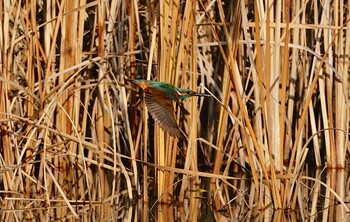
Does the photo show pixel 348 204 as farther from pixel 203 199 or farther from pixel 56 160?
pixel 56 160

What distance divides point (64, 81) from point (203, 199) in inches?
38.5

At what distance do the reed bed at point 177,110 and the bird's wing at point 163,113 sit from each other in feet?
0.56

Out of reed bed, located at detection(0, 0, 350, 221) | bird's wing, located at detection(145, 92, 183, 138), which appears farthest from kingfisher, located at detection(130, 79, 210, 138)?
reed bed, located at detection(0, 0, 350, 221)

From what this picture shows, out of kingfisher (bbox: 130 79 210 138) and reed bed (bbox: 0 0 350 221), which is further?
reed bed (bbox: 0 0 350 221)

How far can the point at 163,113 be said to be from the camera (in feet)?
Answer: 12.8

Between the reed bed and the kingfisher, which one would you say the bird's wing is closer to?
the kingfisher

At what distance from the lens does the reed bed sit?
4.04 m

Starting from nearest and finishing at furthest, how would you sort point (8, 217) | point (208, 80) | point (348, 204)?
point (8, 217)
point (348, 204)
point (208, 80)

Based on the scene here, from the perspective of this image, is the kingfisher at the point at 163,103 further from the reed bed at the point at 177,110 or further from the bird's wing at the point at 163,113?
the reed bed at the point at 177,110

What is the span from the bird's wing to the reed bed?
0.17 metres

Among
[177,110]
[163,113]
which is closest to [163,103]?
[163,113]

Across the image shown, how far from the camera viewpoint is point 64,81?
464 cm

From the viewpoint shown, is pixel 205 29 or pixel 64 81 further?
pixel 205 29

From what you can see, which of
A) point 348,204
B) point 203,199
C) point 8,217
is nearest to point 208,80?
point 203,199
